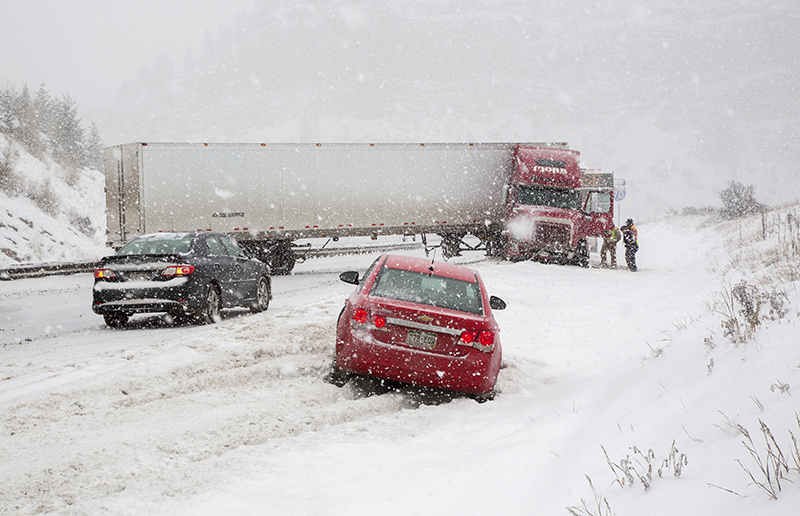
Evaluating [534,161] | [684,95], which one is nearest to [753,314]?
[534,161]

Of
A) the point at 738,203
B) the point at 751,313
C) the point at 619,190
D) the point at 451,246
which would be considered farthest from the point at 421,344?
the point at 738,203

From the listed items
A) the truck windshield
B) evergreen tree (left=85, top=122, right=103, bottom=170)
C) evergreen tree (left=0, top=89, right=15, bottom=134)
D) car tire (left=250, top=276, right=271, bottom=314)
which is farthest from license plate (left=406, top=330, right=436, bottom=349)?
evergreen tree (left=85, top=122, right=103, bottom=170)

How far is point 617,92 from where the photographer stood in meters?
172

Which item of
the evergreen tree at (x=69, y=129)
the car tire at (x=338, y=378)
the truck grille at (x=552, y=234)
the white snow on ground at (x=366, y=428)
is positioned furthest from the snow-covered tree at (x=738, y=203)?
the evergreen tree at (x=69, y=129)

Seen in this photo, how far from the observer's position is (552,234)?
22.0 meters

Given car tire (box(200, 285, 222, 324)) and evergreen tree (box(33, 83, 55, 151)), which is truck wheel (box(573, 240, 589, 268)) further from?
evergreen tree (box(33, 83, 55, 151))

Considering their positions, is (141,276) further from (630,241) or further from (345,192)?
(630,241)

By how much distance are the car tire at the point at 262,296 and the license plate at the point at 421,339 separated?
22.4ft

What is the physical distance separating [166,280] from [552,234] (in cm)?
1436

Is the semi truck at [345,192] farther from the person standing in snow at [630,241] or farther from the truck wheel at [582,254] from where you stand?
the person standing in snow at [630,241]

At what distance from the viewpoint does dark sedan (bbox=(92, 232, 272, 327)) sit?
10.5m

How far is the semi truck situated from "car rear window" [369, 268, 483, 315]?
49.3 feet

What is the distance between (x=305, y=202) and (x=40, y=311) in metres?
10.8

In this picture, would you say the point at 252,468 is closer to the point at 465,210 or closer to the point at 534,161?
the point at 534,161
